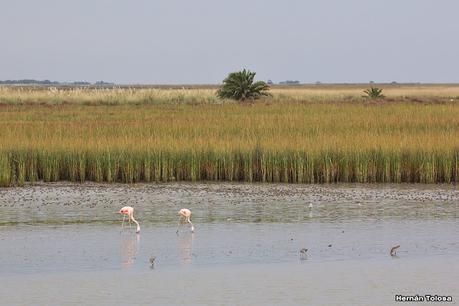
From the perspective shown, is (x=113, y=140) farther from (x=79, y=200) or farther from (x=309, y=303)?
(x=309, y=303)

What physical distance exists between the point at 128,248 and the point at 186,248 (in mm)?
666

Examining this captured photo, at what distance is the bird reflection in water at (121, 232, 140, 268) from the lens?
10.2m

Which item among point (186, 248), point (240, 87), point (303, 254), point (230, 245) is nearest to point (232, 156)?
point (230, 245)

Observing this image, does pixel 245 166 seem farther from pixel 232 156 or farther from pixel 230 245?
pixel 230 245

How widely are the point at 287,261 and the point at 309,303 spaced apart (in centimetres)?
194

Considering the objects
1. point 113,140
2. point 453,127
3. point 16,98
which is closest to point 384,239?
point 113,140

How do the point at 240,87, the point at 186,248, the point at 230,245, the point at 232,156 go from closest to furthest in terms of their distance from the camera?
1. the point at 186,248
2. the point at 230,245
3. the point at 232,156
4. the point at 240,87

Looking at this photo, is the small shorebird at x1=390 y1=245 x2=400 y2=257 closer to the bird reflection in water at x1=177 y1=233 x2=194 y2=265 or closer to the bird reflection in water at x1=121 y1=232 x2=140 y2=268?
the bird reflection in water at x1=177 y1=233 x2=194 y2=265

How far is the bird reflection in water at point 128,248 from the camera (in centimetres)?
1020

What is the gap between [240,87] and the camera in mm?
42344

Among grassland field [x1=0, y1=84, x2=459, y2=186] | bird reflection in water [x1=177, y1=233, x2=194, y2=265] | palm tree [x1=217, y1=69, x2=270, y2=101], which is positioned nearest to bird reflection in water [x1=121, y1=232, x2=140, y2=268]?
bird reflection in water [x1=177, y1=233, x2=194, y2=265]

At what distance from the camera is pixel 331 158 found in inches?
710

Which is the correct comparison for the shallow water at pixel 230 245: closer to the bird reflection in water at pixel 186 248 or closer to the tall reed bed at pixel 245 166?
the bird reflection in water at pixel 186 248

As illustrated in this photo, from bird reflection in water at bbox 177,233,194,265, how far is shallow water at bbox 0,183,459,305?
0.01 m
